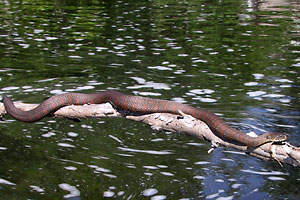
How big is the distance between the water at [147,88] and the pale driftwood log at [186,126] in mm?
989

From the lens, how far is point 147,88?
579 inches

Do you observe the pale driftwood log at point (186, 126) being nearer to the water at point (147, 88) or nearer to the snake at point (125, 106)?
the snake at point (125, 106)

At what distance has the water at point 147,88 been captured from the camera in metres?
9.26

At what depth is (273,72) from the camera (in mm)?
16562

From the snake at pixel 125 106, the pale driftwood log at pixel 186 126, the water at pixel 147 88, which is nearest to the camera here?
the pale driftwood log at pixel 186 126

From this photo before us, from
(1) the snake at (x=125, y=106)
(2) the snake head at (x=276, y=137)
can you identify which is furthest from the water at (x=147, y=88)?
(2) the snake head at (x=276, y=137)

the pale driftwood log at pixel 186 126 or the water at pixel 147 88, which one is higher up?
the pale driftwood log at pixel 186 126

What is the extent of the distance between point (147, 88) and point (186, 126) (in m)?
6.22

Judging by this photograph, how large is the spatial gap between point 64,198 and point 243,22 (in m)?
18.8

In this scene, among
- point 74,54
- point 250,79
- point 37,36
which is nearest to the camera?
point 250,79

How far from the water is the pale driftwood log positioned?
99cm

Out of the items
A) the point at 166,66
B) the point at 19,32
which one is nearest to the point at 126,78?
the point at 166,66

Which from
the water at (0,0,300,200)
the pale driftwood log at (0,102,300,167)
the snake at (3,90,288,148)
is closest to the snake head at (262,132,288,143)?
the pale driftwood log at (0,102,300,167)

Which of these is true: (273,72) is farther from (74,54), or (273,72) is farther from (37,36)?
(37,36)
